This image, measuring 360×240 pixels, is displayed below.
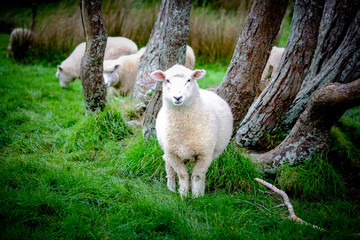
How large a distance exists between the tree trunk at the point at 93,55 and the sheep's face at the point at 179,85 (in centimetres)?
169

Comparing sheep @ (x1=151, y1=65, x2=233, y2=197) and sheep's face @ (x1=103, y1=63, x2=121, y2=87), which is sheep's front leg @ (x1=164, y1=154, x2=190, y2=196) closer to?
sheep @ (x1=151, y1=65, x2=233, y2=197)

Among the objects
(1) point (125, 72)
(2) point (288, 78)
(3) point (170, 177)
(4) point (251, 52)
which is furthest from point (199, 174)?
(1) point (125, 72)

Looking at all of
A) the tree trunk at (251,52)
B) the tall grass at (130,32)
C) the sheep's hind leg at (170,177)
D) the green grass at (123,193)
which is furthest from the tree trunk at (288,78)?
the tall grass at (130,32)

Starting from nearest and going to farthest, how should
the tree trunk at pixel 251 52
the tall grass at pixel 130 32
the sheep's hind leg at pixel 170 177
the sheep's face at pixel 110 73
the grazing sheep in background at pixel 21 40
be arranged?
the sheep's hind leg at pixel 170 177
the tree trunk at pixel 251 52
the sheep's face at pixel 110 73
the grazing sheep in background at pixel 21 40
the tall grass at pixel 130 32

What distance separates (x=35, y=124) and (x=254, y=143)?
10.9 feet

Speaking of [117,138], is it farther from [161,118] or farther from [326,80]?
[326,80]

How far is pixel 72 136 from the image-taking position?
462 centimetres

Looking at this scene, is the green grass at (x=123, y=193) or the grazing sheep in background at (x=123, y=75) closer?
the green grass at (x=123, y=193)

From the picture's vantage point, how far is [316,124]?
368 centimetres

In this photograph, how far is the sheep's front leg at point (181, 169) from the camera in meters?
3.23

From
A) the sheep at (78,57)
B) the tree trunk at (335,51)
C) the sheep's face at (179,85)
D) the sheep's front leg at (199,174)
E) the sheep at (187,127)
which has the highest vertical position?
the tree trunk at (335,51)

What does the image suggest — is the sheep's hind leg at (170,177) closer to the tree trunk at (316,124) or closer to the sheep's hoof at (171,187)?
the sheep's hoof at (171,187)

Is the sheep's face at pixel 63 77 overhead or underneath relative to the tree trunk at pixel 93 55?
underneath

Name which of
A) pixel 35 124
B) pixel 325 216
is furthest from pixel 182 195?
pixel 35 124
